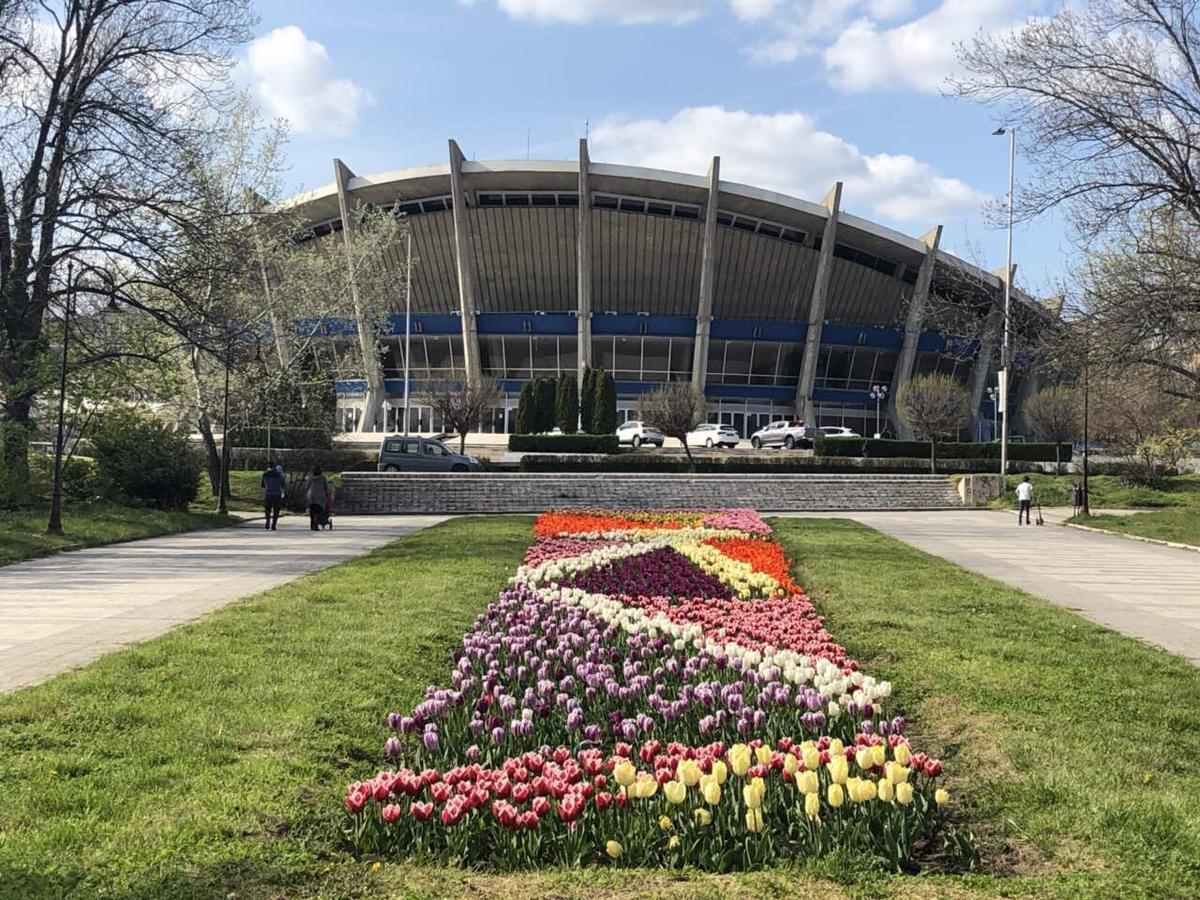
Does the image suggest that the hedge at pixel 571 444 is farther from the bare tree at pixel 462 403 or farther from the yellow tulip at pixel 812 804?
the yellow tulip at pixel 812 804

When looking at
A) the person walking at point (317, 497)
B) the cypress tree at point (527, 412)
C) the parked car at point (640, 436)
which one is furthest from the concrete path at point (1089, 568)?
the cypress tree at point (527, 412)

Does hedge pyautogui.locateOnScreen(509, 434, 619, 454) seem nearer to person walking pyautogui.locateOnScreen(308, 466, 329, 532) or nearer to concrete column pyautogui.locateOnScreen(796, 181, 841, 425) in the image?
person walking pyautogui.locateOnScreen(308, 466, 329, 532)

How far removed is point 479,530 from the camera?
69.5 feet

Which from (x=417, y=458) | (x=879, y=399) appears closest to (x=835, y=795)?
(x=417, y=458)

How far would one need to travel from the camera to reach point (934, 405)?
53625mm

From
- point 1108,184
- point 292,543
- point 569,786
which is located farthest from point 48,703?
point 1108,184

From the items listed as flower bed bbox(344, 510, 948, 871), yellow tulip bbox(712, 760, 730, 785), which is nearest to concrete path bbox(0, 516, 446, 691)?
flower bed bbox(344, 510, 948, 871)

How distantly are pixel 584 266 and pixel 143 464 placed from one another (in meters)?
44.1

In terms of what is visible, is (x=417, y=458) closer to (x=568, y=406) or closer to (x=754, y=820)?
(x=568, y=406)

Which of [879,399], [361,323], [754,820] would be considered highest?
[361,323]

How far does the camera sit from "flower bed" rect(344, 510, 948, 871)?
4336 millimetres

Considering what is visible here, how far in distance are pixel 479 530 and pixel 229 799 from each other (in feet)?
54.1

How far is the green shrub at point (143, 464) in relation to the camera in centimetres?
2620

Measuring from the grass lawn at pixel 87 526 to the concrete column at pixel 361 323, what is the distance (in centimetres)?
1418
